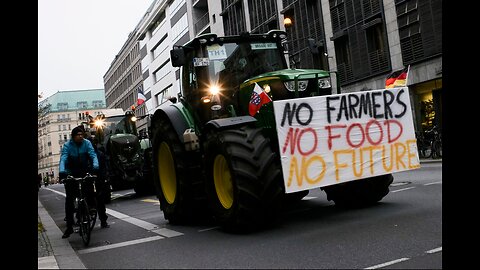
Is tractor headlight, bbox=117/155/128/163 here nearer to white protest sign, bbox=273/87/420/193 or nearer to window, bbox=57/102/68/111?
white protest sign, bbox=273/87/420/193

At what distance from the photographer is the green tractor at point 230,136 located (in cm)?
677

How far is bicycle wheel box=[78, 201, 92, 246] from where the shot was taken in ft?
25.9

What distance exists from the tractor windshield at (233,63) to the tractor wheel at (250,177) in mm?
1625

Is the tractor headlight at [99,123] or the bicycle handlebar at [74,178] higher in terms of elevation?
the tractor headlight at [99,123]

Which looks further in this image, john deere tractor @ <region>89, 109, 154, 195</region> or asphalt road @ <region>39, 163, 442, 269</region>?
john deere tractor @ <region>89, 109, 154, 195</region>

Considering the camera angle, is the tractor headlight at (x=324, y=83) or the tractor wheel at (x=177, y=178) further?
the tractor wheel at (x=177, y=178)

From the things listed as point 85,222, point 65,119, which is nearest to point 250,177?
point 85,222

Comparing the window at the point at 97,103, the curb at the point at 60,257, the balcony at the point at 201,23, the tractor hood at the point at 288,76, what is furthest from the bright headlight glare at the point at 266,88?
the window at the point at 97,103

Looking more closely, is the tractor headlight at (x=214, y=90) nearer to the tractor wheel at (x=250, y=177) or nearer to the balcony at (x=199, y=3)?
the tractor wheel at (x=250, y=177)

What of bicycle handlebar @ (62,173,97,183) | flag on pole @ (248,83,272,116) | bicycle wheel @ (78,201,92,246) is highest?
flag on pole @ (248,83,272,116)

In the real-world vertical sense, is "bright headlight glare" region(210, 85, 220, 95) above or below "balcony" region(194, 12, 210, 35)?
below

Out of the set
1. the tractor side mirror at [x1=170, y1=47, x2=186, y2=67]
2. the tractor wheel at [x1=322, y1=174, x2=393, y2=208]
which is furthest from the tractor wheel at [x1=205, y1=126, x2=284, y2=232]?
the tractor side mirror at [x1=170, y1=47, x2=186, y2=67]

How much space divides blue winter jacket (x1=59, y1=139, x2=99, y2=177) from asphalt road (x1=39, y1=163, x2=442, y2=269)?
3.81 feet
